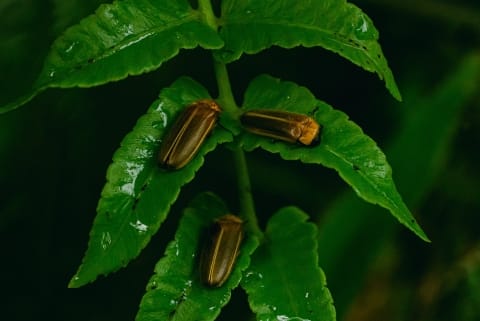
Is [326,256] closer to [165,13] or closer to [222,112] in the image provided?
[222,112]

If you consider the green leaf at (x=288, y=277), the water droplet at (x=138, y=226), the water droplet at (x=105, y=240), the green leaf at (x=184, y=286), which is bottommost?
the green leaf at (x=288, y=277)

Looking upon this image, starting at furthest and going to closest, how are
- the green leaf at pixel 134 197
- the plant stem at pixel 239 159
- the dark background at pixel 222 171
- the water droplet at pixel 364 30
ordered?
the dark background at pixel 222 171, the plant stem at pixel 239 159, the water droplet at pixel 364 30, the green leaf at pixel 134 197

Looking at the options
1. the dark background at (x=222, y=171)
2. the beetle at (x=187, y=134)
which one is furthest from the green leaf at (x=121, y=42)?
the dark background at (x=222, y=171)

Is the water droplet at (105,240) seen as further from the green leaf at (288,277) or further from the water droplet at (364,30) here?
the water droplet at (364,30)

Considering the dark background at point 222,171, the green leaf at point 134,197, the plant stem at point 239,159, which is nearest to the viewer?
the green leaf at point 134,197

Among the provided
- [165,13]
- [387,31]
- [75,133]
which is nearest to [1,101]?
[75,133]

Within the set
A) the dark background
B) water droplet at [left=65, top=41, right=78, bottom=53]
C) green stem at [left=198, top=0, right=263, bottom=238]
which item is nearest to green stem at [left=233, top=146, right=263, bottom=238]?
green stem at [left=198, top=0, right=263, bottom=238]
